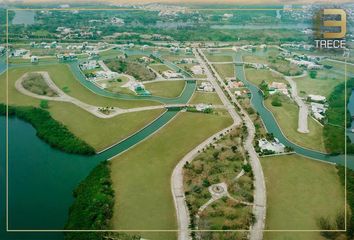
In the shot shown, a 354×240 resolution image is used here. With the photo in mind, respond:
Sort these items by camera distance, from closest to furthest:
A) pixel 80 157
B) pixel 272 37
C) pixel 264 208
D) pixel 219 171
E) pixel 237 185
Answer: pixel 264 208 < pixel 237 185 < pixel 219 171 < pixel 80 157 < pixel 272 37

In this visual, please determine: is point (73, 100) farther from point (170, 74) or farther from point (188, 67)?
point (188, 67)

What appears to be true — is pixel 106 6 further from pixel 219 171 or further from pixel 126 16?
pixel 219 171

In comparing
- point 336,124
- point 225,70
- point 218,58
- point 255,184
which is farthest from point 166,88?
point 255,184

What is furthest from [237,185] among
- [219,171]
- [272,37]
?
[272,37]

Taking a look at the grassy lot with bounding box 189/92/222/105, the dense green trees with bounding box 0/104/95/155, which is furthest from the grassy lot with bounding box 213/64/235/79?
the dense green trees with bounding box 0/104/95/155

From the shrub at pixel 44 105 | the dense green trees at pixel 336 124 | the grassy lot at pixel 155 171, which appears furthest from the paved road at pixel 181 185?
the shrub at pixel 44 105

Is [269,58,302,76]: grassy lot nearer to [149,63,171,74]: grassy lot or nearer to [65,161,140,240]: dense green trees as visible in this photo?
[149,63,171,74]: grassy lot
